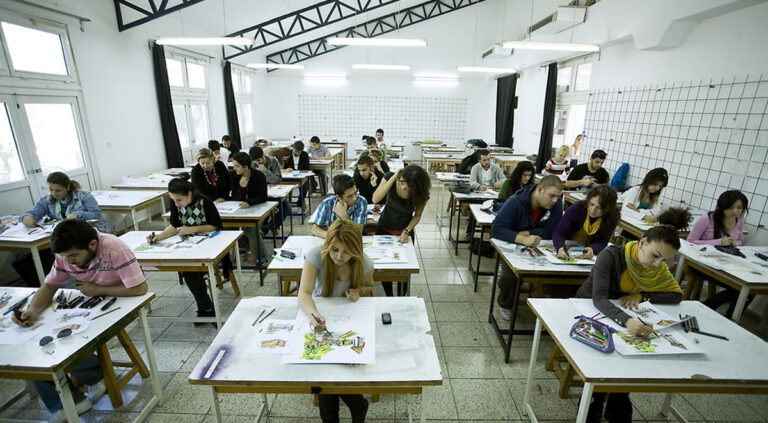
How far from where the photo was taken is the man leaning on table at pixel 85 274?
70.7 inches

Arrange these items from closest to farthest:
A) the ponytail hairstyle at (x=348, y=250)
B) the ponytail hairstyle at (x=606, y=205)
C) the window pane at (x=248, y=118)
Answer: the ponytail hairstyle at (x=348, y=250) → the ponytail hairstyle at (x=606, y=205) → the window pane at (x=248, y=118)

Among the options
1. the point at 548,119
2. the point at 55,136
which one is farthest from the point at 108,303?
the point at 548,119

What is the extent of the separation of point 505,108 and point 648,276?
369 inches

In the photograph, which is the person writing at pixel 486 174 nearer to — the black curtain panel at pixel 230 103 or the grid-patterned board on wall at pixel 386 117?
the black curtain panel at pixel 230 103

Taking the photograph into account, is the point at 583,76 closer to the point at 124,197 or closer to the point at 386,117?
the point at 386,117

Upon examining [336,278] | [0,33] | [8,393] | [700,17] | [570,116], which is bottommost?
[8,393]

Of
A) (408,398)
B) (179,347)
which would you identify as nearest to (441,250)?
(408,398)

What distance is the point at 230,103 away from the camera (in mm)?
8938

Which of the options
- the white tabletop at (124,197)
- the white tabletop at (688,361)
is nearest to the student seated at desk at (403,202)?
the white tabletop at (688,361)

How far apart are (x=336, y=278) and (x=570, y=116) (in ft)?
25.2

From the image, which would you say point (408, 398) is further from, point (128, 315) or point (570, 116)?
point (570, 116)

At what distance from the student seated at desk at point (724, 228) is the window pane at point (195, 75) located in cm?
869

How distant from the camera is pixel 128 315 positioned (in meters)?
1.89

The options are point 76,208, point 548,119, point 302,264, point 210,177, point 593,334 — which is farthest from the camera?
point 548,119
